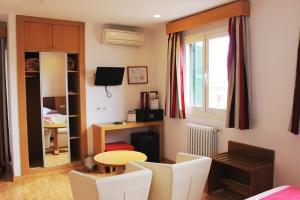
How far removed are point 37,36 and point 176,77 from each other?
213 cm

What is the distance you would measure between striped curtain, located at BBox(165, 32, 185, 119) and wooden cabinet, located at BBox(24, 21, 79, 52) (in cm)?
149

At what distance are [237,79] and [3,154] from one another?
3803 millimetres

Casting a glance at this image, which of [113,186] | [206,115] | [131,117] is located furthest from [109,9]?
[113,186]

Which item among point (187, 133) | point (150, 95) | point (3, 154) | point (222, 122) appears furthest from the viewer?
point (150, 95)

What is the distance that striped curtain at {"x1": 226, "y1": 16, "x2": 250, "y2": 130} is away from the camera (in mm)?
3191

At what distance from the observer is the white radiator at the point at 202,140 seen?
3703 mm

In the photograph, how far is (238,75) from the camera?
3.21m

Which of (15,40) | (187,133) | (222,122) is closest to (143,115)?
(187,133)

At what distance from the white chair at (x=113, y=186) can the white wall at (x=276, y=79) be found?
5.32 feet

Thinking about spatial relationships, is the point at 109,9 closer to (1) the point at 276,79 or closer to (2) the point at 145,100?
(2) the point at 145,100

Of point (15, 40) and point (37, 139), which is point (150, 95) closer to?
point (37, 139)

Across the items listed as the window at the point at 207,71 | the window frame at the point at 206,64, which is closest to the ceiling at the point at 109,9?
the window frame at the point at 206,64

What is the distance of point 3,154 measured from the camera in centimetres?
447

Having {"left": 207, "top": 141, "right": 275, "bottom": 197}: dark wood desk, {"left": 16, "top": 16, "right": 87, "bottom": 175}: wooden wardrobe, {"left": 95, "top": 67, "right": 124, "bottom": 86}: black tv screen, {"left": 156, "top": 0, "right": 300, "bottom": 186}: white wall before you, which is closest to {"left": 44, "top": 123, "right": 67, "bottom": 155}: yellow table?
{"left": 16, "top": 16, "right": 87, "bottom": 175}: wooden wardrobe
